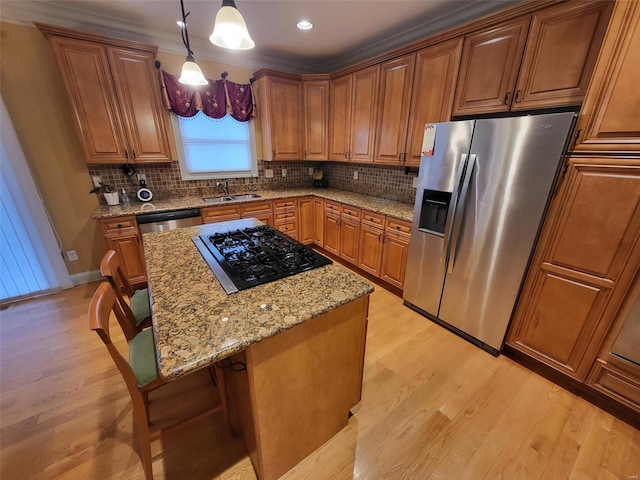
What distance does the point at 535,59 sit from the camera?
1.69 m

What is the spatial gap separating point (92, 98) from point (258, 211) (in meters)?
1.88

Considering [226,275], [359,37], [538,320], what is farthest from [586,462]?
[359,37]

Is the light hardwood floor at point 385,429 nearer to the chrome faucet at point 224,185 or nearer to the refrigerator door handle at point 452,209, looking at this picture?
the refrigerator door handle at point 452,209

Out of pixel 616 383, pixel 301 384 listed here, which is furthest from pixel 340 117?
pixel 616 383

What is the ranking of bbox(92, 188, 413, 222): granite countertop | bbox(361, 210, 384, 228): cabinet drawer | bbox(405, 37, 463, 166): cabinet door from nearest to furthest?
bbox(405, 37, 463, 166): cabinet door < bbox(92, 188, 413, 222): granite countertop < bbox(361, 210, 384, 228): cabinet drawer

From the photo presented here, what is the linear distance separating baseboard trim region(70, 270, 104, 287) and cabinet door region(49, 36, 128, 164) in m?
1.35

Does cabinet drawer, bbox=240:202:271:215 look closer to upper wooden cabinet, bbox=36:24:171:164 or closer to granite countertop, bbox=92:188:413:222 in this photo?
granite countertop, bbox=92:188:413:222

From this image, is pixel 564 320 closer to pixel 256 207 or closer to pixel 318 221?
pixel 318 221

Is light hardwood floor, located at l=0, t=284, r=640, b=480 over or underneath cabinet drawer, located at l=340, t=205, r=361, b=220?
underneath

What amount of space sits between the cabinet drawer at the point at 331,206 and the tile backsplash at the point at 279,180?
56 cm

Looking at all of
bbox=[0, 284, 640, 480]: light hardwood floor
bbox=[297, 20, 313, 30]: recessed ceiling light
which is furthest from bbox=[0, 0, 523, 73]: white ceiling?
bbox=[0, 284, 640, 480]: light hardwood floor

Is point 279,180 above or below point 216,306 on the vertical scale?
above

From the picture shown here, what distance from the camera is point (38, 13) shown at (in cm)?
225

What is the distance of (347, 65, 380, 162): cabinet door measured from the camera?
2807 mm
